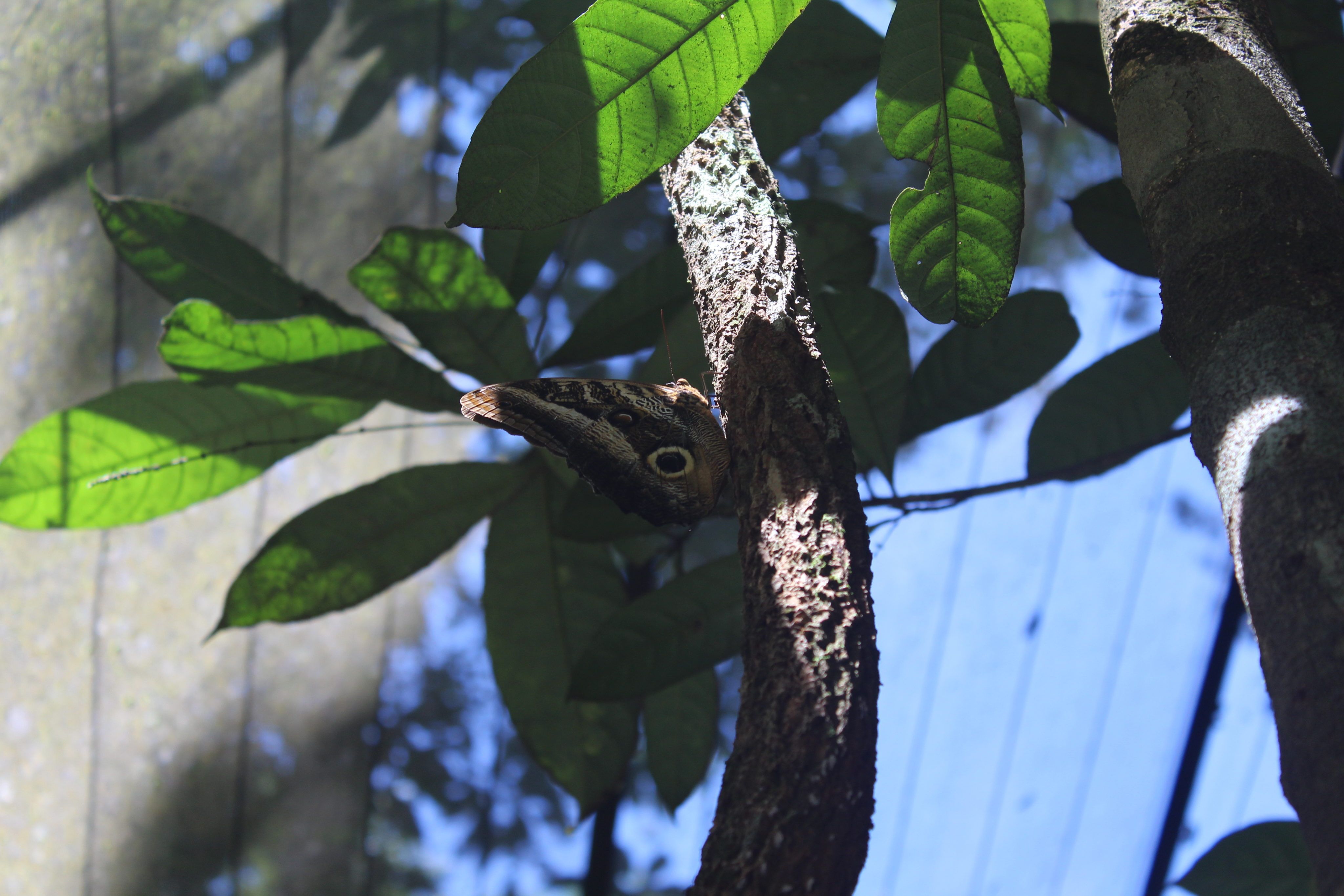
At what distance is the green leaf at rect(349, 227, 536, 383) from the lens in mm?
898

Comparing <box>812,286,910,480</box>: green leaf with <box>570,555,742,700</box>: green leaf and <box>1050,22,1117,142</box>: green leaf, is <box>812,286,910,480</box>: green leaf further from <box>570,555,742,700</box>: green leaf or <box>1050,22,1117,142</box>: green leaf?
<box>1050,22,1117,142</box>: green leaf

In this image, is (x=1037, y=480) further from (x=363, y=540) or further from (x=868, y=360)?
(x=363, y=540)

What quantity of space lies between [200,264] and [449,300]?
30 cm

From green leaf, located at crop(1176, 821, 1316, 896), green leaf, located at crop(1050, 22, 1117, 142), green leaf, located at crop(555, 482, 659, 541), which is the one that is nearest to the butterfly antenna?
green leaf, located at crop(555, 482, 659, 541)

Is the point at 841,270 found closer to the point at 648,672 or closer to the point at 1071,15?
the point at 648,672

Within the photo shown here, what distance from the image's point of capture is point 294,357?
0.86 meters

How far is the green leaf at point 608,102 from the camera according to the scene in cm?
60

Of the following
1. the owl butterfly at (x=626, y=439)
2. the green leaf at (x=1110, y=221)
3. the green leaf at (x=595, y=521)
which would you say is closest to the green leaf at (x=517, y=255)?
the green leaf at (x=595, y=521)

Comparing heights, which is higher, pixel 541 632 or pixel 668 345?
pixel 668 345

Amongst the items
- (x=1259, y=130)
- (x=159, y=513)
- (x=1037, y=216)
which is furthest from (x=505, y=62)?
(x=1259, y=130)

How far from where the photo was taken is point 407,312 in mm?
939

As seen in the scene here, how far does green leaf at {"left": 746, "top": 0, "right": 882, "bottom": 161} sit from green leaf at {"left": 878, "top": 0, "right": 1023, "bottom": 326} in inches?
15.8

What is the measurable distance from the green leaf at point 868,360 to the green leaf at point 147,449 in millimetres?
536

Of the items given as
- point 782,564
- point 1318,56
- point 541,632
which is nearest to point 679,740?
point 541,632
